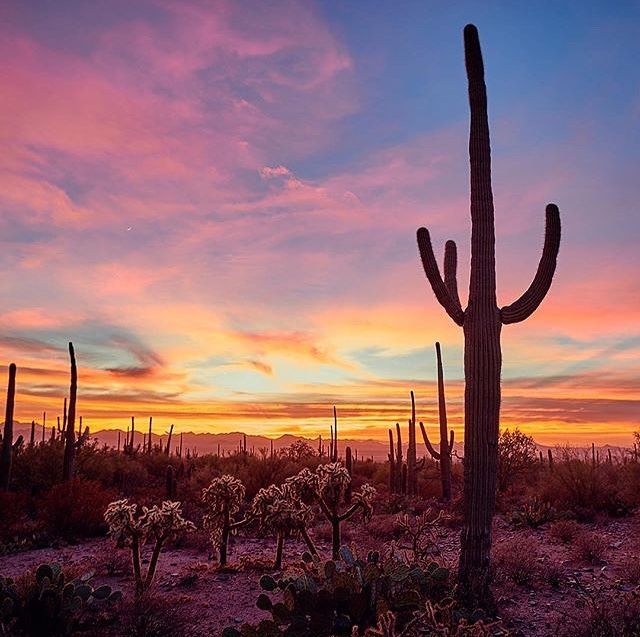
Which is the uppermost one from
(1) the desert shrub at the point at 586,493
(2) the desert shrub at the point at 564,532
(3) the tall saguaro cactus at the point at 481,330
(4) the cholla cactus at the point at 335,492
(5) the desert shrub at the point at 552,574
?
(3) the tall saguaro cactus at the point at 481,330

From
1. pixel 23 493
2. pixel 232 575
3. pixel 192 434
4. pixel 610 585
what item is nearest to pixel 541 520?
pixel 610 585

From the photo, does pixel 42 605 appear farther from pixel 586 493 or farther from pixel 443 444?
pixel 443 444

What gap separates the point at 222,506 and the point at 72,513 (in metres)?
5.00

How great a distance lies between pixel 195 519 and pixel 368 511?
705cm

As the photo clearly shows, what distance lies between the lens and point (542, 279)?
8.66 m

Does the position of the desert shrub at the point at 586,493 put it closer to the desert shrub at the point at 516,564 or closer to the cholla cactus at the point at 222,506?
the desert shrub at the point at 516,564

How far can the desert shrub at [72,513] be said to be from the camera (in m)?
12.5

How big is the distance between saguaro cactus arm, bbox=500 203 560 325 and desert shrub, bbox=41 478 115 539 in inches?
382

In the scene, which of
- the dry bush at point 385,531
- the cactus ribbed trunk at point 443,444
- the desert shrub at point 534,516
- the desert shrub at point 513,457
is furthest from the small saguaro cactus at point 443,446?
the dry bush at point 385,531

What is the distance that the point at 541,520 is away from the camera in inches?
545

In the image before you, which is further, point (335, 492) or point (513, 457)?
point (513, 457)

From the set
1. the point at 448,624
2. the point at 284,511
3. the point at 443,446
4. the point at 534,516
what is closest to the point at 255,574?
the point at 284,511

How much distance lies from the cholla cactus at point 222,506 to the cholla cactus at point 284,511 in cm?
63

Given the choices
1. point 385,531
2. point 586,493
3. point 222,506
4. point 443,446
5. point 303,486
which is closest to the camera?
point 303,486
